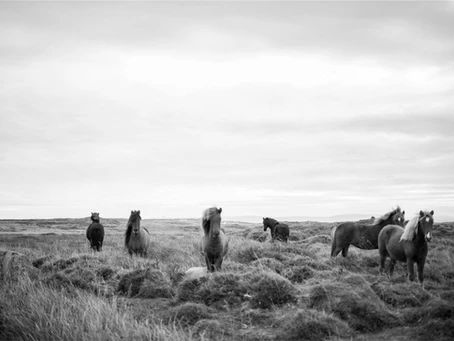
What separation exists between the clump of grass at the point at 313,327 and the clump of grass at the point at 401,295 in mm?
2116

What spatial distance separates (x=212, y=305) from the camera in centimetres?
896

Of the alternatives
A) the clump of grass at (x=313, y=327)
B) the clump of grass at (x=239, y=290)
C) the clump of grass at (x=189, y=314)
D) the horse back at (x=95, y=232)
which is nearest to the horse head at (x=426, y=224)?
the clump of grass at (x=239, y=290)

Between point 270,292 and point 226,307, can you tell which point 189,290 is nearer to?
point 226,307

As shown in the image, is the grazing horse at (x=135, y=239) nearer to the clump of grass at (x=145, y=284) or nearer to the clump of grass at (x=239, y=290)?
the clump of grass at (x=145, y=284)

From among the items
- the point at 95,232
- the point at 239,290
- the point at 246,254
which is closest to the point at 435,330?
the point at 239,290

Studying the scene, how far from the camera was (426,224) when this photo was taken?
1078 cm

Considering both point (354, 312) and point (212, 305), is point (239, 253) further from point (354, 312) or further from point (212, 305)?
point (354, 312)

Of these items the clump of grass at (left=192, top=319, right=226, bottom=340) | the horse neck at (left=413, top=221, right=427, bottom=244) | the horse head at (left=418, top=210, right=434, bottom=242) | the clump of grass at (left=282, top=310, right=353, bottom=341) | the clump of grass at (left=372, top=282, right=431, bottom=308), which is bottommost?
the clump of grass at (left=192, top=319, right=226, bottom=340)

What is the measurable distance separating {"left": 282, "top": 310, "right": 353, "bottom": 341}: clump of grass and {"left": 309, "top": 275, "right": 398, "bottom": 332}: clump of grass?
1.40ft

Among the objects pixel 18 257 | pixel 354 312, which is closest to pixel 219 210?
pixel 354 312

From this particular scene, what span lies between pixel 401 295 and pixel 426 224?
276cm

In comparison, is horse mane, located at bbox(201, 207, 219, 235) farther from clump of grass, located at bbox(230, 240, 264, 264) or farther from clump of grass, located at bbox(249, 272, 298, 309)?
clump of grass, located at bbox(230, 240, 264, 264)

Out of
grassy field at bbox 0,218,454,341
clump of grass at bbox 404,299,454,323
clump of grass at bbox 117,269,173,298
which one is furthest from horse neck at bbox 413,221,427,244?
clump of grass at bbox 117,269,173,298

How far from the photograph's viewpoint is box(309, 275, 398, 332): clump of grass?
7477 millimetres
